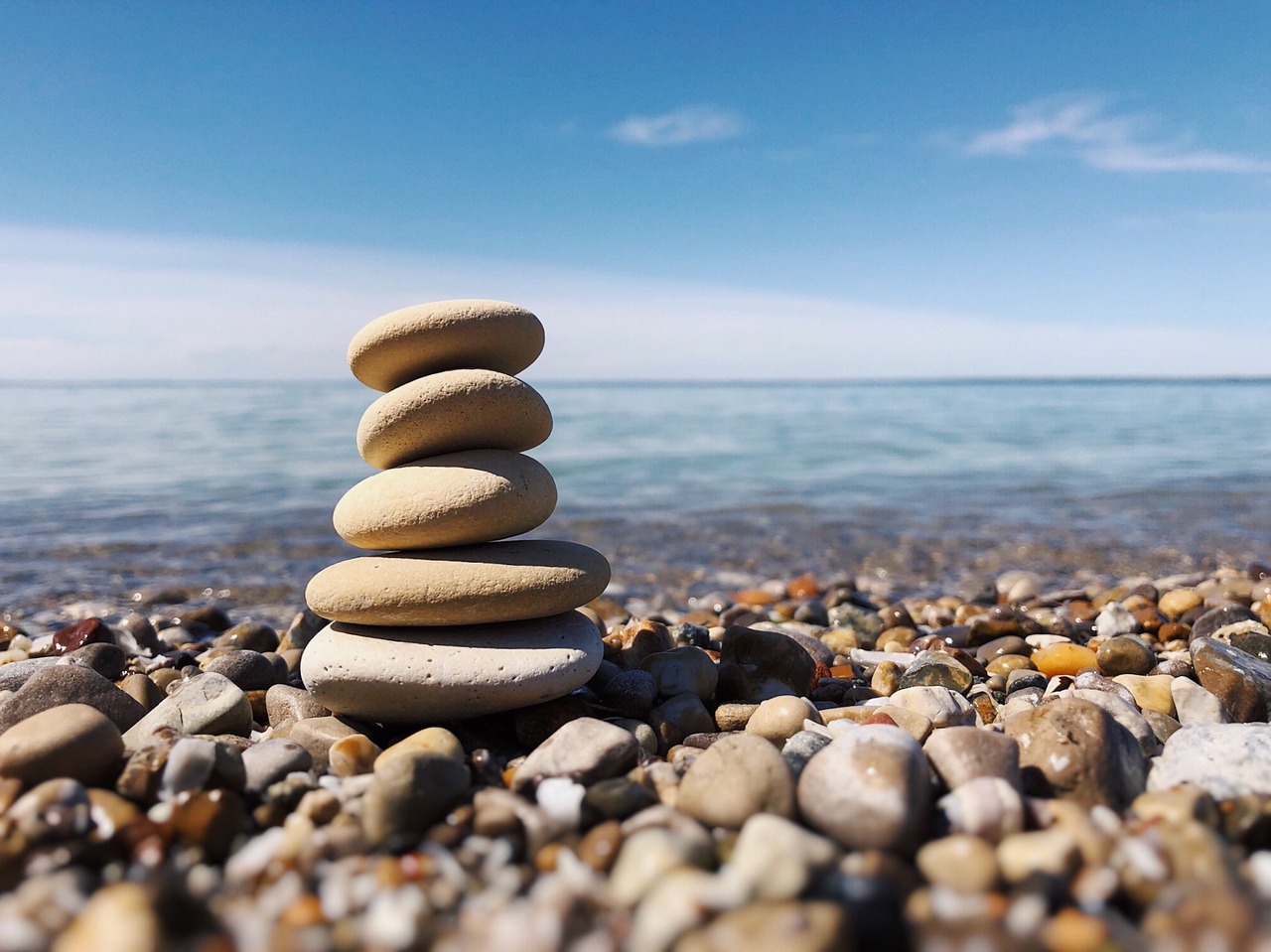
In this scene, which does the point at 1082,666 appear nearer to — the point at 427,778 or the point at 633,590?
the point at 427,778

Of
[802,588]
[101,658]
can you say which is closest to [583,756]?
[101,658]


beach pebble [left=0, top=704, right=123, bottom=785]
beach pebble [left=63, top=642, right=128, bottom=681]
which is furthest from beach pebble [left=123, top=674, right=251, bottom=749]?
beach pebble [left=63, top=642, right=128, bottom=681]

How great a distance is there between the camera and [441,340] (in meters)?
4.11

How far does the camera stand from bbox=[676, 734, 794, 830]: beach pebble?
8.82 feet

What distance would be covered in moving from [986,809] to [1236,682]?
2.35m

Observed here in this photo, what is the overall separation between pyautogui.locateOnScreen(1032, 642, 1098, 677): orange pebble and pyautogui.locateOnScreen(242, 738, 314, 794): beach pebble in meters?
4.00

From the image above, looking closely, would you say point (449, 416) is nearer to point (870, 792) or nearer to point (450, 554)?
point (450, 554)

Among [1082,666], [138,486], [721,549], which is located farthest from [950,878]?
[138,486]

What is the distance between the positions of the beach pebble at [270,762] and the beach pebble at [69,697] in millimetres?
981

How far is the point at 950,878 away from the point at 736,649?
2.53m

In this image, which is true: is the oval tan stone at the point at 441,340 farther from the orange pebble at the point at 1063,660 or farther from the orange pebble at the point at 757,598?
the orange pebble at the point at 757,598

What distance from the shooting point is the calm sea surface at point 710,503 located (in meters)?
9.93

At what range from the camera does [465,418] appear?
4.08 metres

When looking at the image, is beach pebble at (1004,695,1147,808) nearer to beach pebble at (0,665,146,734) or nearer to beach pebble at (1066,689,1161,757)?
beach pebble at (1066,689,1161,757)
